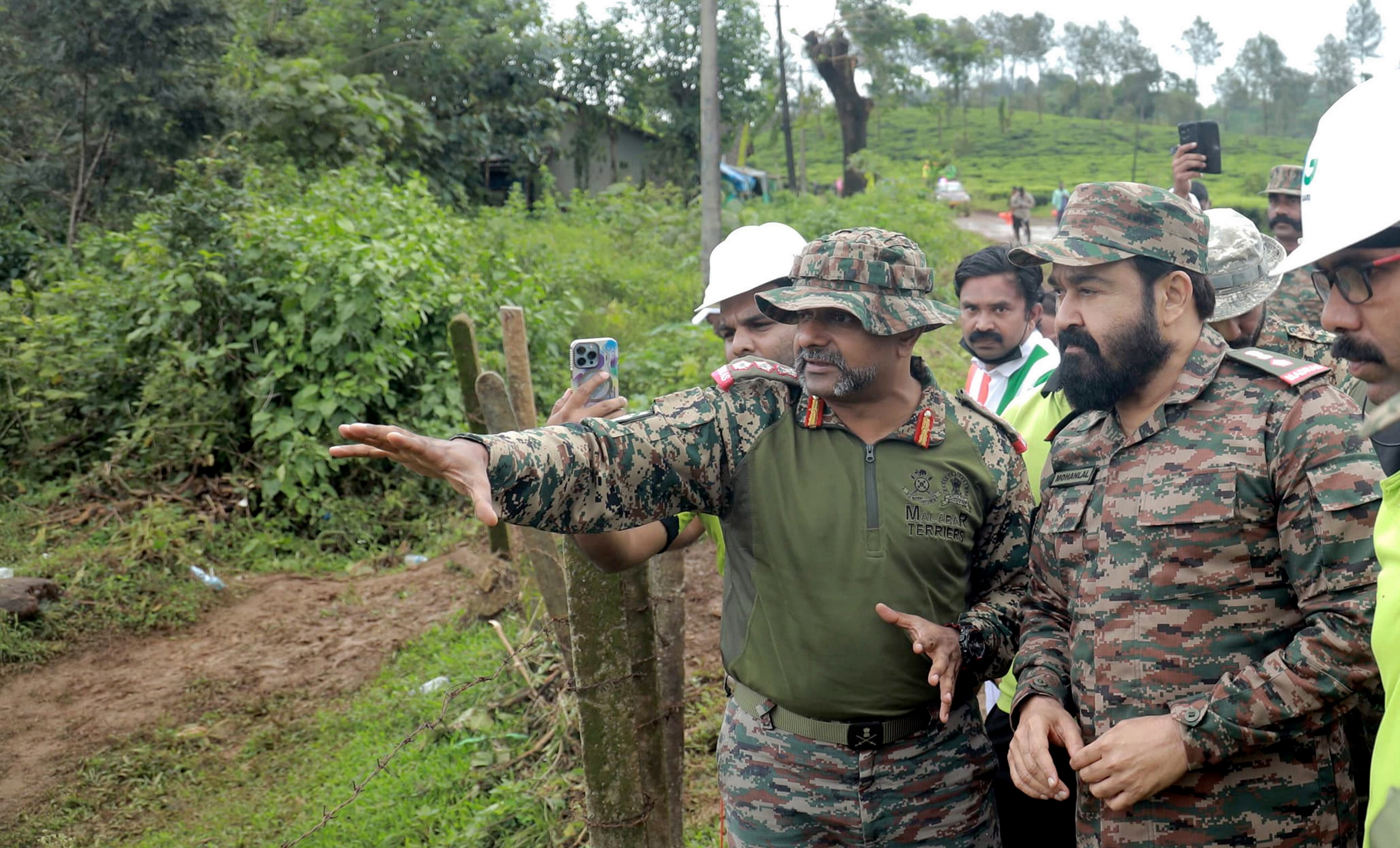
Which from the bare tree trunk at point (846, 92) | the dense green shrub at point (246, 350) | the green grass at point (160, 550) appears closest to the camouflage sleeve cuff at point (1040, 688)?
the green grass at point (160, 550)

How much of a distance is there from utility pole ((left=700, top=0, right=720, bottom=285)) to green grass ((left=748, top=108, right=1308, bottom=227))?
16.0 metres

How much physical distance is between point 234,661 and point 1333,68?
6496 cm

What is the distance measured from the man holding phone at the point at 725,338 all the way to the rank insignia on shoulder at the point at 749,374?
0.41ft

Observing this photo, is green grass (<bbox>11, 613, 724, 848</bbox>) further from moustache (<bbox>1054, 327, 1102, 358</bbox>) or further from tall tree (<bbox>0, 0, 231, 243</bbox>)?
tall tree (<bbox>0, 0, 231, 243</bbox>)

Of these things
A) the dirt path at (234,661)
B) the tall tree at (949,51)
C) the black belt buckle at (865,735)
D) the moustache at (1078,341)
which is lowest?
the dirt path at (234,661)

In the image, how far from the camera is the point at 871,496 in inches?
87.0

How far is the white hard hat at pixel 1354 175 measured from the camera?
63.2 inches

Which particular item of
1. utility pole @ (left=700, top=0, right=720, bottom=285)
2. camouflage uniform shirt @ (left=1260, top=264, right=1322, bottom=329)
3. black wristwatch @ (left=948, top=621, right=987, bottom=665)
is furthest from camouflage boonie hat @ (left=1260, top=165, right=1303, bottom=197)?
utility pole @ (left=700, top=0, right=720, bottom=285)

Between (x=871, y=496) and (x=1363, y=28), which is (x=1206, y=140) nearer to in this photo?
(x=871, y=496)

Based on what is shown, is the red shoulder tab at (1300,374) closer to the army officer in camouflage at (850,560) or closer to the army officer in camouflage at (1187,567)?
the army officer in camouflage at (1187,567)

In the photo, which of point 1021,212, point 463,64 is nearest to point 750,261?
point 463,64

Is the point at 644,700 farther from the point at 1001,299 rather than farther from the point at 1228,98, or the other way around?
the point at 1228,98

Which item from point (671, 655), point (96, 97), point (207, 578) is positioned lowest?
point (207, 578)

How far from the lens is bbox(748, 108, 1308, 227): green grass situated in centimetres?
3534
